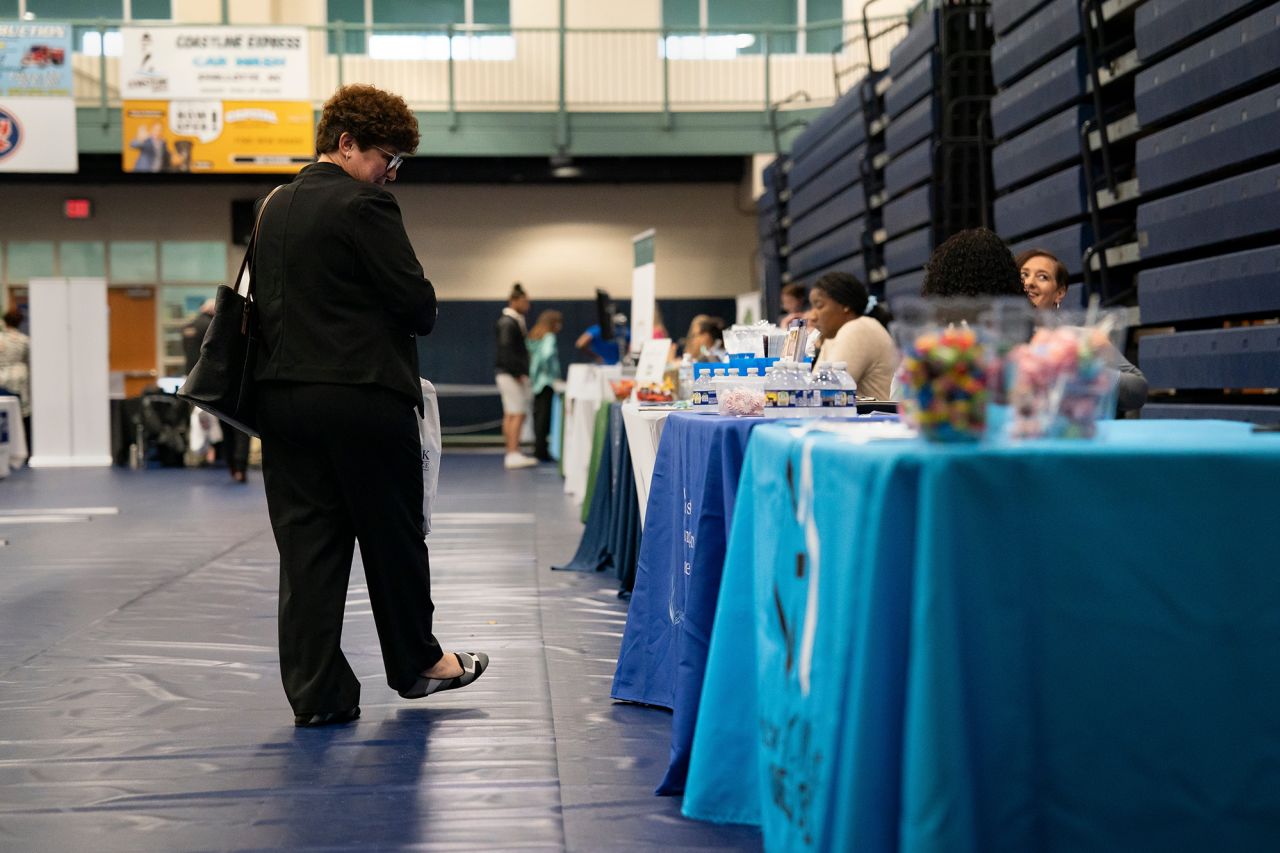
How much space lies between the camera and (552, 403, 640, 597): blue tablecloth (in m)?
5.38

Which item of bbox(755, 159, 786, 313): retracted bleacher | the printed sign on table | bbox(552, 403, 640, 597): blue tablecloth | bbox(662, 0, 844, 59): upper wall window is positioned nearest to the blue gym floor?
bbox(552, 403, 640, 597): blue tablecloth

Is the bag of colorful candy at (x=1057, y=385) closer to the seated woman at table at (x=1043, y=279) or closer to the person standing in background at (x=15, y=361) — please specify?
the seated woman at table at (x=1043, y=279)

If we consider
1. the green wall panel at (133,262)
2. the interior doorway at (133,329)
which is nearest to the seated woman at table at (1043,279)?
the interior doorway at (133,329)

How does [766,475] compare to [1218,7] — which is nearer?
[766,475]

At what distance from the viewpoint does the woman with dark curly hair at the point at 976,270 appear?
323 cm

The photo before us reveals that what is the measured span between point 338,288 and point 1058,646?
1.95m

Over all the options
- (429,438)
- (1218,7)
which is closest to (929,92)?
(1218,7)

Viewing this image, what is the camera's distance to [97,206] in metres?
17.9

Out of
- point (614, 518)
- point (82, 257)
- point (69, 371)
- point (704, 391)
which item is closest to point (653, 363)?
point (614, 518)

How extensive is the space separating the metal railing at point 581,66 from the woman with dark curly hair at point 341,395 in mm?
12160

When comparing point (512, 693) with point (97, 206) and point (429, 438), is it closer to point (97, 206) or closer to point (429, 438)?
point (429, 438)

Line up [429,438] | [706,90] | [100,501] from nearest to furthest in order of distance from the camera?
[429,438], [100,501], [706,90]

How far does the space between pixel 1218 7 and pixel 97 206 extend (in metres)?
15.9

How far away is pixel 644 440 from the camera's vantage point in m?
4.20
